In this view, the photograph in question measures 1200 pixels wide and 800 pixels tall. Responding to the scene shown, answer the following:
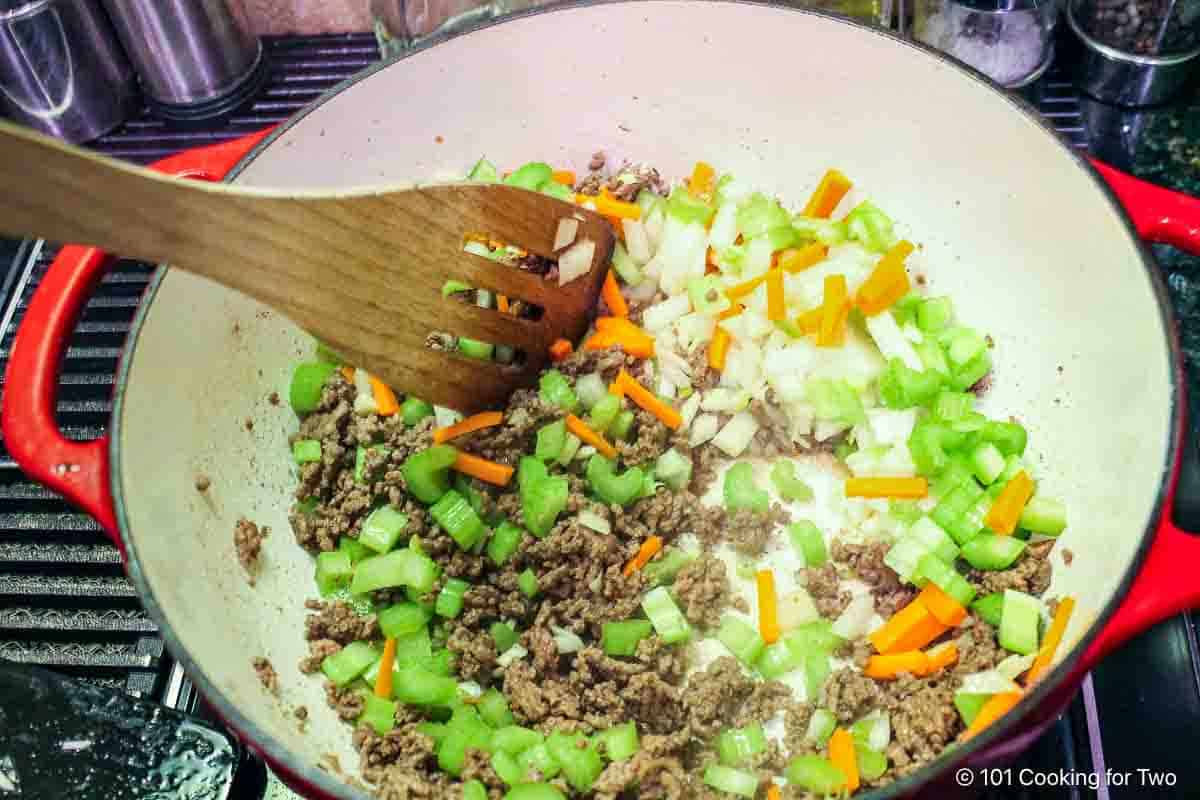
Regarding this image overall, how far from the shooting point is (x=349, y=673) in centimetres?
149

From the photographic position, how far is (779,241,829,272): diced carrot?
68.2 inches

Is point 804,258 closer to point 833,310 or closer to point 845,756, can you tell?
point 833,310

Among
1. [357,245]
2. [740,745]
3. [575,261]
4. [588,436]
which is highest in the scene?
[357,245]

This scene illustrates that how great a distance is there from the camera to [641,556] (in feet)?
5.15

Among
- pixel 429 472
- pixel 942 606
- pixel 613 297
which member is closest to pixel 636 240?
pixel 613 297

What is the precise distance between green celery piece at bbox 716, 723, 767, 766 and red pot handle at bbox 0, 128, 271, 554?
0.84 meters

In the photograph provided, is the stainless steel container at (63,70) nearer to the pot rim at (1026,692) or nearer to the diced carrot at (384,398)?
the pot rim at (1026,692)

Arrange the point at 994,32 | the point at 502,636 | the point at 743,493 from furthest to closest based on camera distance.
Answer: the point at 994,32
the point at 743,493
the point at 502,636

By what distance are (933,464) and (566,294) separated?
634 mm

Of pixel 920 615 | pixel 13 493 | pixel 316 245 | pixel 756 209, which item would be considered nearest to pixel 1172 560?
pixel 920 615

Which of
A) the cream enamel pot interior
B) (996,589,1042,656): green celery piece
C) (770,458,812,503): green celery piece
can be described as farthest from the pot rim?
(770,458,812,503): green celery piece

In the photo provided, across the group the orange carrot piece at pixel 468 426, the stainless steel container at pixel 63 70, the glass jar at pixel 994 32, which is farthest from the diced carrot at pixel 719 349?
the stainless steel container at pixel 63 70

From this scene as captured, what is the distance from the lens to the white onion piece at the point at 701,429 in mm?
1705

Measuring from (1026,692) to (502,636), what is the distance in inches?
28.3
